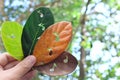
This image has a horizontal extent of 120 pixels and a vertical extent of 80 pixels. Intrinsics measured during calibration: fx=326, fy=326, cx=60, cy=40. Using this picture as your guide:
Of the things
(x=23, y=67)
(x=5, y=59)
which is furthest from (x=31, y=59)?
(x=5, y=59)

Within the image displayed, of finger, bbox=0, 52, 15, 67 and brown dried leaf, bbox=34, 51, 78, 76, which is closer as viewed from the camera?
brown dried leaf, bbox=34, 51, 78, 76

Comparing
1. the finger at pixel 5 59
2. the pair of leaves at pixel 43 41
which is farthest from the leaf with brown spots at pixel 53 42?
the finger at pixel 5 59

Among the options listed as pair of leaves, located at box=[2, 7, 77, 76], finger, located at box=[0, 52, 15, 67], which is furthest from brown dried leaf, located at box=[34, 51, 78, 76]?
finger, located at box=[0, 52, 15, 67]

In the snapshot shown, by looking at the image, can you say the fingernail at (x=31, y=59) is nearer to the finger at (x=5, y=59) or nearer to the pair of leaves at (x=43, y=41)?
the pair of leaves at (x=43, y=41)

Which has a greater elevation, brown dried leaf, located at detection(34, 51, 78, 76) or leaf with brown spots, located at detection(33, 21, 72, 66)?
leaf with brown spots, located at detection(33, 21, 72, 66)

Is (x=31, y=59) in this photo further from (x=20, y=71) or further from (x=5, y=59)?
(x=5, y=59)

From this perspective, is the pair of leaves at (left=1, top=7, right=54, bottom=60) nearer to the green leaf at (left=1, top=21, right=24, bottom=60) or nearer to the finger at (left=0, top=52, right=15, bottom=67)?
the green leaf at (left=1, top=21, right=24, bottom=60)
